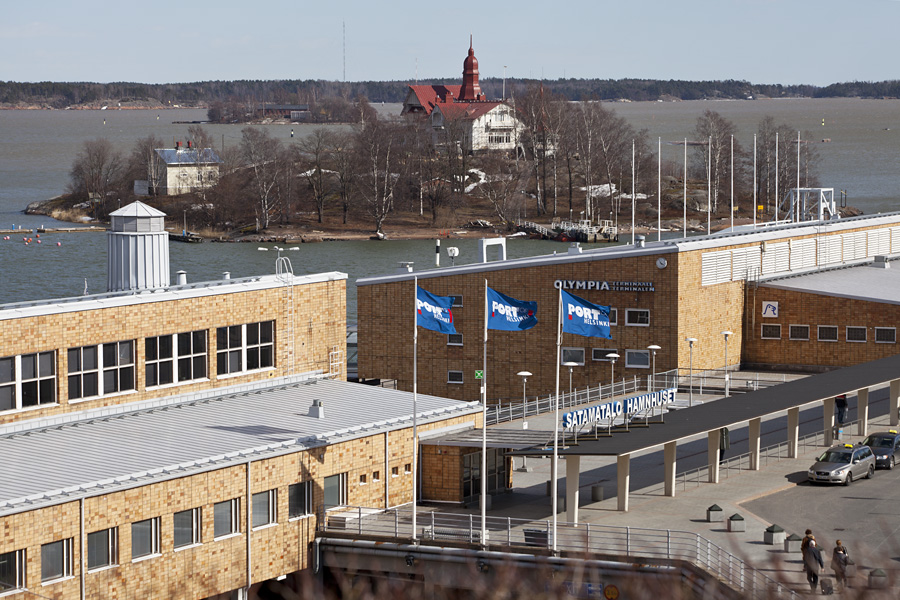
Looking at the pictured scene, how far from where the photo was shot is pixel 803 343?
2168 inches

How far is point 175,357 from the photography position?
37656mm

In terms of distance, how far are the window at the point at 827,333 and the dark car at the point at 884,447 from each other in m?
11.8

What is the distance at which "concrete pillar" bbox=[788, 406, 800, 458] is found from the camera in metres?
41.7

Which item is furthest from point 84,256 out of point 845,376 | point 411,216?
point 845,376

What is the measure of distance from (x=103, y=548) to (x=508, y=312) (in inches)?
450

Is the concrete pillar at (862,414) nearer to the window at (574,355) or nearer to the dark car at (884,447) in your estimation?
the dark car at (884,447)

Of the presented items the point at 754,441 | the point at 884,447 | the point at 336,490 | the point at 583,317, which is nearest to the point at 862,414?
the point at 884,447

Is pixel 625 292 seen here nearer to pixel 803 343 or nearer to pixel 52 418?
pixel 803 343

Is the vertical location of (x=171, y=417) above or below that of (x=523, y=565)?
above

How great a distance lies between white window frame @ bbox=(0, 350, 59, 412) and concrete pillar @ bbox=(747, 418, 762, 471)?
1828 centimetres

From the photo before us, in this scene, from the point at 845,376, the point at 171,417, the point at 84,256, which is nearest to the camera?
the point at 171,417

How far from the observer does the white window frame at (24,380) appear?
33844 mm

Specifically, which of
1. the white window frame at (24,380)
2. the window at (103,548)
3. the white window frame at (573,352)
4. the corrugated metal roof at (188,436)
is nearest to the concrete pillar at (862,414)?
the white window frame at (573,352)

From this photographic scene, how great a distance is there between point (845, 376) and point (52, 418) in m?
23.6
